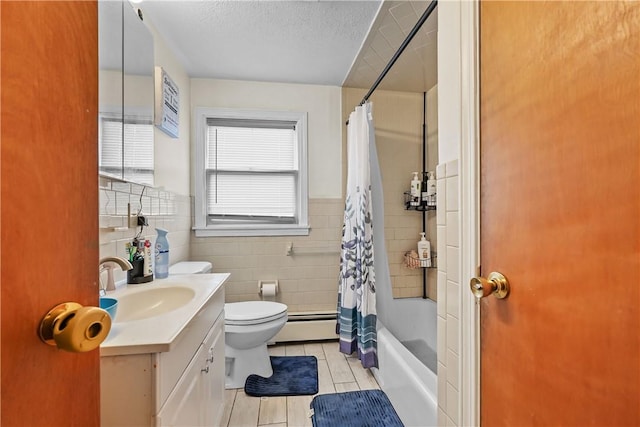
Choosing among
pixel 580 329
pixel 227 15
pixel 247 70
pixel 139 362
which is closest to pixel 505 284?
pixel 580 329

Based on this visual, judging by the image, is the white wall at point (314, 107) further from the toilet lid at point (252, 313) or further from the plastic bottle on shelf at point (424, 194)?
the toilet lid at point (252, 313)

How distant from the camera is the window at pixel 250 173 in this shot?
2.60 metres

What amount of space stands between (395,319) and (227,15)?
2444 mm

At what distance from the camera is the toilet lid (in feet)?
6.32

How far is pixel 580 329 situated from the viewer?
0.59m

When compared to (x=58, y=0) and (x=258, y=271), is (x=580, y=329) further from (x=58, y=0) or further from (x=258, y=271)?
(x=258, y=271)

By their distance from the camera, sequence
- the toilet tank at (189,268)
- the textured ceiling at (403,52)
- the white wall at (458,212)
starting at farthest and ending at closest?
the toilet tank at (189,268) < the textured ceiling at (403,52) < the white wall at (458,212)

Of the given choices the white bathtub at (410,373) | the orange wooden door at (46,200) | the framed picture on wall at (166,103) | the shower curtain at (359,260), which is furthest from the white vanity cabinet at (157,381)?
the framed picture on wall at (166,103)

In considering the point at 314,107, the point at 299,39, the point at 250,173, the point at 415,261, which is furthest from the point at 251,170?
the point at 415,261

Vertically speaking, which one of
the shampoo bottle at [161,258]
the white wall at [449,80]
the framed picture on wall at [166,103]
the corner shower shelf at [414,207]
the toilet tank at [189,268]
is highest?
the framed picture on wall at [166,103]

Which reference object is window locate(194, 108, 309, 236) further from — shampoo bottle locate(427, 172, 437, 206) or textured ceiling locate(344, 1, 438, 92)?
shampoo bottle locate(427, 172, 437, 206)

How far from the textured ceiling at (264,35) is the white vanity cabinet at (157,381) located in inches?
67.7

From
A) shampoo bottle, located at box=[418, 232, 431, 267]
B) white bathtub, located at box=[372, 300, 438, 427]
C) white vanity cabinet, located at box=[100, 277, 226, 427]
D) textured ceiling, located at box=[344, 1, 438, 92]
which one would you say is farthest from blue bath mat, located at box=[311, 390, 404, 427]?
textured ceiling, located at box=[344, 1, 438, 92]

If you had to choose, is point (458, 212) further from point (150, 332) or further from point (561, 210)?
point (150, 332)
